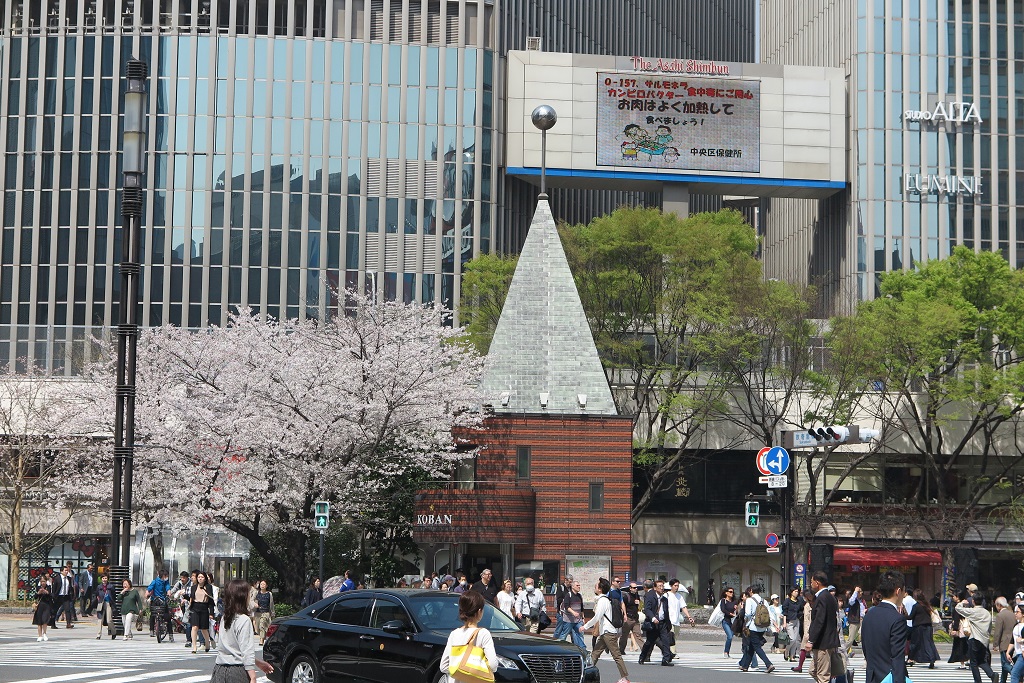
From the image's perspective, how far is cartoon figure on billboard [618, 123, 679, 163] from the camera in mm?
73062

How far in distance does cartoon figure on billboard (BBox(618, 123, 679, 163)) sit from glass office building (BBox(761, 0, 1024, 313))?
10.7 metres

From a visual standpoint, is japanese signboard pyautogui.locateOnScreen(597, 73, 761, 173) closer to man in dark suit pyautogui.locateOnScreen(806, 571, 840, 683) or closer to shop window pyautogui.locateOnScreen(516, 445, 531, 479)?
shop window pyautogui.locateOnScreen(516, 445, 531, 479)

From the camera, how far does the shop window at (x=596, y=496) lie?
3862 centimetres

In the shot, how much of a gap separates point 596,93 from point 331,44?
1354cm

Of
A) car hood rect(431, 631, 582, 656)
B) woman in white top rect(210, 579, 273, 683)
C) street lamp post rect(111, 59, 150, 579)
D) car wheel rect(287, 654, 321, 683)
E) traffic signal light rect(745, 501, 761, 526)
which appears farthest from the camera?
traffic signal light rect(745, 501, 761, 526)

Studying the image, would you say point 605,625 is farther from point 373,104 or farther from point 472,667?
point 373,104

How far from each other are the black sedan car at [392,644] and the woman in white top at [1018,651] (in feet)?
18.9

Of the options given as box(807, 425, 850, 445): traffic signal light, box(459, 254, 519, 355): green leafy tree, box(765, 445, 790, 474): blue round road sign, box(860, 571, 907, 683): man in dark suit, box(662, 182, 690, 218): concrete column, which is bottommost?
box(860, 571, 907, 683): man in dark suit

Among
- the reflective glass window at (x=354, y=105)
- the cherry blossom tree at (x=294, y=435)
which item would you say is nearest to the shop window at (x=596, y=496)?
the cherry blossom tree at (x=294, y=435)

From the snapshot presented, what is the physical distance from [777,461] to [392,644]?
51.3 ft

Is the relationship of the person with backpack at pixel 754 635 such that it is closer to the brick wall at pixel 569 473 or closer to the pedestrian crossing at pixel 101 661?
the pedestrian crossing at pixel 101 661

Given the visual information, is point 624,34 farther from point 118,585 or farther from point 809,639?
point 809,639

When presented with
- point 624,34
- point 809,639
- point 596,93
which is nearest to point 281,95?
point 596,93

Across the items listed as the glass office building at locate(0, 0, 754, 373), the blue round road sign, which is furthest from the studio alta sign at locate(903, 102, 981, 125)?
the blue round road sign
